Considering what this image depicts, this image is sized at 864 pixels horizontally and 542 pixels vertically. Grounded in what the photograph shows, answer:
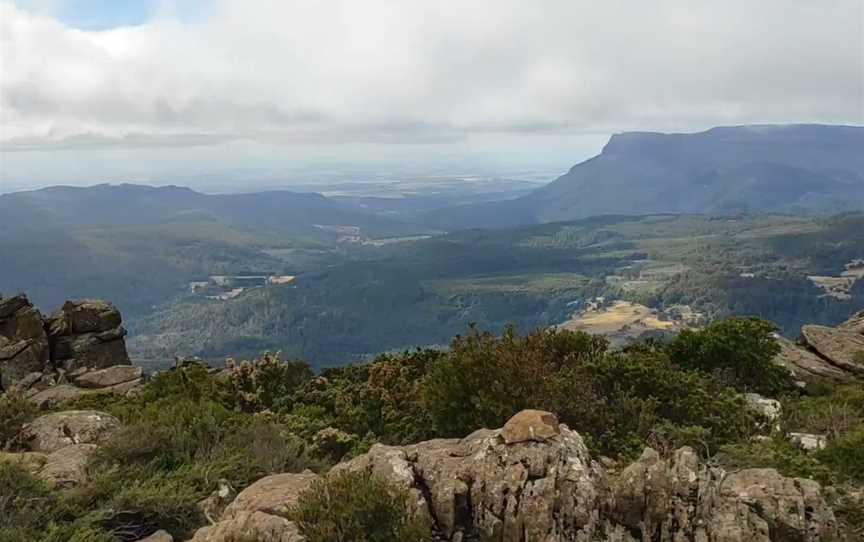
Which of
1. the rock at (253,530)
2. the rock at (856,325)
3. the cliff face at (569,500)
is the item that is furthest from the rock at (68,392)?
the rock at (856,325)

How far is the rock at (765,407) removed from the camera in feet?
49.4

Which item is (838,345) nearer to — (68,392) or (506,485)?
(506,485)

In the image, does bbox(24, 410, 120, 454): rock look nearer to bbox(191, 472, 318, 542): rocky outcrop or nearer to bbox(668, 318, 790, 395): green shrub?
bbox(191, 472, 318, 542): rocky outcrop

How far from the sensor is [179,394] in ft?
60.8

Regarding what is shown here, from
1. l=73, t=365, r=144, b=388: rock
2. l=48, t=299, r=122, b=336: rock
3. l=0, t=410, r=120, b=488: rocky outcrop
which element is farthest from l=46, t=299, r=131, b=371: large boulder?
l=0, t=410, r=120, b=488: rocky outcrop

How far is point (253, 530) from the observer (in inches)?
269

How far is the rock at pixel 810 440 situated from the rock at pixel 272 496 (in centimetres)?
926

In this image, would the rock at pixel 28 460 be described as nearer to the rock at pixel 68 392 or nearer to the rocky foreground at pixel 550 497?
the rocky foreground at pixel 550 497

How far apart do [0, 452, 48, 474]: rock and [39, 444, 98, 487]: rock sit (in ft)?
0.34

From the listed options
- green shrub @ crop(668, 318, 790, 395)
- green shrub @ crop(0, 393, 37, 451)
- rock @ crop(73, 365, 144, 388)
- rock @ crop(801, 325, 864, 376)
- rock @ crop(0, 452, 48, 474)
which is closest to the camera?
rock @ crop(0, 452, 48, 474)

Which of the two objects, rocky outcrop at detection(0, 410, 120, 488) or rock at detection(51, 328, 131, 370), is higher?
rocky outcrop at detection(0, 410, 120, 488)

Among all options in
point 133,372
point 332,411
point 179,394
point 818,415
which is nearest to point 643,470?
point 818,415

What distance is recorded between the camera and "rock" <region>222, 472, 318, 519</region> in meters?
7.59

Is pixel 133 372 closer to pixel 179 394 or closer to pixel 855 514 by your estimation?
pixel 179 394
